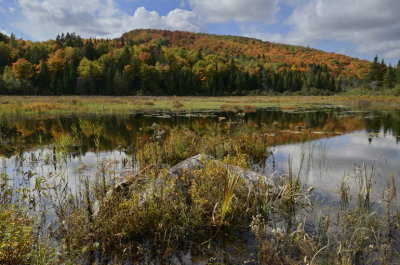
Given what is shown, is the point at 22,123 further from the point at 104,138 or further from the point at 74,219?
the point at 74,219

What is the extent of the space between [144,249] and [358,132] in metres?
17.1

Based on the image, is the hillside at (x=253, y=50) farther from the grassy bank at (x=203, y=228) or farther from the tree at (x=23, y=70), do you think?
the grassy bank at (x=203, y=228)

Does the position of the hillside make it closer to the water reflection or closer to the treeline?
the treeline

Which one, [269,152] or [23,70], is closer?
[269,152]

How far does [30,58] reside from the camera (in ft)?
276

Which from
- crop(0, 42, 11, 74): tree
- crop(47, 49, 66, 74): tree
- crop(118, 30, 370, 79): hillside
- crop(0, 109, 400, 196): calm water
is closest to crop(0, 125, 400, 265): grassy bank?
crop(0, 109, 400, 196): calm water

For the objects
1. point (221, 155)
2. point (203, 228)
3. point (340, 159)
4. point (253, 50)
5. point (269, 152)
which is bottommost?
point (203, 228)

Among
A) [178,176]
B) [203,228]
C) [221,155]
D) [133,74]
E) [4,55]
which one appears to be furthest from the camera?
[4,55]

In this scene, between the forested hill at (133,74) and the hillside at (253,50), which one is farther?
the hillside at (253,50)

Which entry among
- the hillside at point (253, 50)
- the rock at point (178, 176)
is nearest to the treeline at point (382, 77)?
the hillside at point (253, 50)

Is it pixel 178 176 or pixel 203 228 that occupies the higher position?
pixel 178 176

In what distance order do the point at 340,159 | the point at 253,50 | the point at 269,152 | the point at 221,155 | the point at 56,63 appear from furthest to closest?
the point at 253,50
the point at 56,63
the point at 269,152
the point at 340,159
the point at 221,155

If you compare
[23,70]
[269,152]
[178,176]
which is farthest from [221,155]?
[23,70]

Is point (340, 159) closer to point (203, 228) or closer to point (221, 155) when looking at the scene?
point (221, 155)
